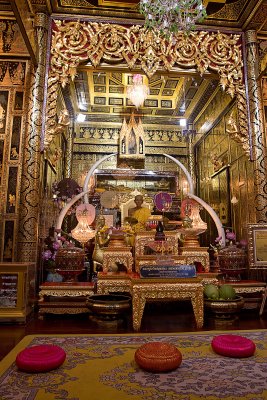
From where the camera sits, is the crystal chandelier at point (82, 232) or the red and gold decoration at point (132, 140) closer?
the crystal chandelier at point (82, 232)

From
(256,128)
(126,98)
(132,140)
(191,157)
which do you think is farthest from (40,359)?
(191,157)

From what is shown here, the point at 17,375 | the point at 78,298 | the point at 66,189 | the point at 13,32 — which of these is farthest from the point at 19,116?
the point at 17,375

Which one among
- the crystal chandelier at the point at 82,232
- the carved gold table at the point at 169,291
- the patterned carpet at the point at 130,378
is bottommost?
the patterned carpet at the point at 130,378

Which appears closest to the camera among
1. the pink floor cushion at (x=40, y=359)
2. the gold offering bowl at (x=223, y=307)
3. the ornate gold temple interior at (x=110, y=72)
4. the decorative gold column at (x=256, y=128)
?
the pink floor cushion at (x=40, y=359)

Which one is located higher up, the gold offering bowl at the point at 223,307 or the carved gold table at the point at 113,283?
the carved gold table at the point at 113,283

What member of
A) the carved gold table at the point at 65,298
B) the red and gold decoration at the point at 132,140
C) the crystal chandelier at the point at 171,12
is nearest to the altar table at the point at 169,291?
the carved gold table at the point at 65,298

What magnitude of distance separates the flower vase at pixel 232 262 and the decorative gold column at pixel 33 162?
2417 millimetres

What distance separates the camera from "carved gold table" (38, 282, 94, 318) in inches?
137

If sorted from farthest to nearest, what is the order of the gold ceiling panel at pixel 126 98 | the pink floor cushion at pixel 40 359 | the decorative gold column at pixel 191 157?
the decorative gold column at pixel 191 157 → the gold ceiling panel at pixel 126 98 → the pink floor cushion at pixel 40 359

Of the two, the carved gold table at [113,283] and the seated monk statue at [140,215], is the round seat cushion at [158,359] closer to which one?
the carved gold table at [113,283]

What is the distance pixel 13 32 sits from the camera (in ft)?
15.3

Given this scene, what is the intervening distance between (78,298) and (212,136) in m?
5.32

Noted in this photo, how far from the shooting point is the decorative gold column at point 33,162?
4070 mm

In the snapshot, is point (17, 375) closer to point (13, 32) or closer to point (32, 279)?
point (32, 279)
